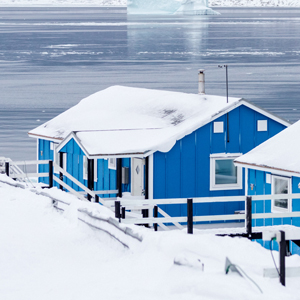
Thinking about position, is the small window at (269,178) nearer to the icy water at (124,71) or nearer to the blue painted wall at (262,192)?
the blue painted wall at (262,192)

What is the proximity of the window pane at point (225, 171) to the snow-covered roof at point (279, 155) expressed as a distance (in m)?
2.44

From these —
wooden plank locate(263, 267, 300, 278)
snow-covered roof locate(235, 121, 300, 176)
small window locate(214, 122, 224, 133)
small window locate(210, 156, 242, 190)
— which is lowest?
wooden plank locate(263, 267, 300, 278)

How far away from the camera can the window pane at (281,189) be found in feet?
55.4

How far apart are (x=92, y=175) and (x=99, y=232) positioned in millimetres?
7360

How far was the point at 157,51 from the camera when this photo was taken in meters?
136

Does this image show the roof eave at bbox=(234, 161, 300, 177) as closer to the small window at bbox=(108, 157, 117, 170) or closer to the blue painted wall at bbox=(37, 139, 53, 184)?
the small window at bbox=(108, 157, 117, 170)

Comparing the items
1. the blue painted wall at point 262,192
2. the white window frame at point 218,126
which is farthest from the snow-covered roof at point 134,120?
the blue painted wall at point 262,192

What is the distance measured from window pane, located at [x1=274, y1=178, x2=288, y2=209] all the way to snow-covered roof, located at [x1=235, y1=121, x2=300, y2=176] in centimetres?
39

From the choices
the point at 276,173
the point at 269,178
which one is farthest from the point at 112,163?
the point at 276,173

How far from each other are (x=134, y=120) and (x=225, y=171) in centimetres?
394

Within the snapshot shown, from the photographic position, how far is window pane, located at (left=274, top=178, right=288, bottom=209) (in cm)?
1689

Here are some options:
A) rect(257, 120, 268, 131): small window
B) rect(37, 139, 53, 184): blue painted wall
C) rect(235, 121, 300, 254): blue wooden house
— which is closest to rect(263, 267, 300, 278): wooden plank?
rect(235, 121, 300, 254): blue wooden house

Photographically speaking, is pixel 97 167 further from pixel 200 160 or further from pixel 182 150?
pixel 200 160

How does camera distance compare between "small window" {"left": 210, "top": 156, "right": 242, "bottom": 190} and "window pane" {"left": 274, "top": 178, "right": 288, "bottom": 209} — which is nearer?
"window pane" {"left": 274, "top": 178, "right": 288, "bottom": 209}
